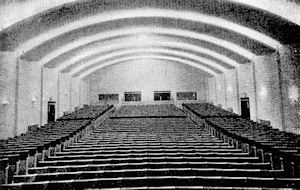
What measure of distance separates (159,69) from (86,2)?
16.7 metres

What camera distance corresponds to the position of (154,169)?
16.9ft

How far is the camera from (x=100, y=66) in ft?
84.6

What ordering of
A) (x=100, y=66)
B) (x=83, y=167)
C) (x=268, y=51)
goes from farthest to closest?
(x=100, y=66)
(x=268, y=51)
(x=83, y=167)

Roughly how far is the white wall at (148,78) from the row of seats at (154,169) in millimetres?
19103

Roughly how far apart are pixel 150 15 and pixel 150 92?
47.2ft

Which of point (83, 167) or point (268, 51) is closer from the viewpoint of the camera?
point (83, 167)

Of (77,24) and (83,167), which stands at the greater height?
(77,24)

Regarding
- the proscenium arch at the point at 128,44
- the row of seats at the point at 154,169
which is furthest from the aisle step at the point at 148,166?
the proscenium arch at the point at 128,44

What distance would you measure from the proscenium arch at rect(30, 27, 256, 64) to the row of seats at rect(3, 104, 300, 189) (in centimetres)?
982

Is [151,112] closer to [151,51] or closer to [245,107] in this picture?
[151,51]

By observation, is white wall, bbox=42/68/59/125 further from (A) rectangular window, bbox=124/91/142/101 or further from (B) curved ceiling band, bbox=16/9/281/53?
(A) rectangular window, bbox=124/91/142/101

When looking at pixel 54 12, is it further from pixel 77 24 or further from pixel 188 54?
pixel 188 54

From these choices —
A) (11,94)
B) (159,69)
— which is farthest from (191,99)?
(11,94)

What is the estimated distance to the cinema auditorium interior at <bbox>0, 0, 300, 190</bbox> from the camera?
5.29 m
